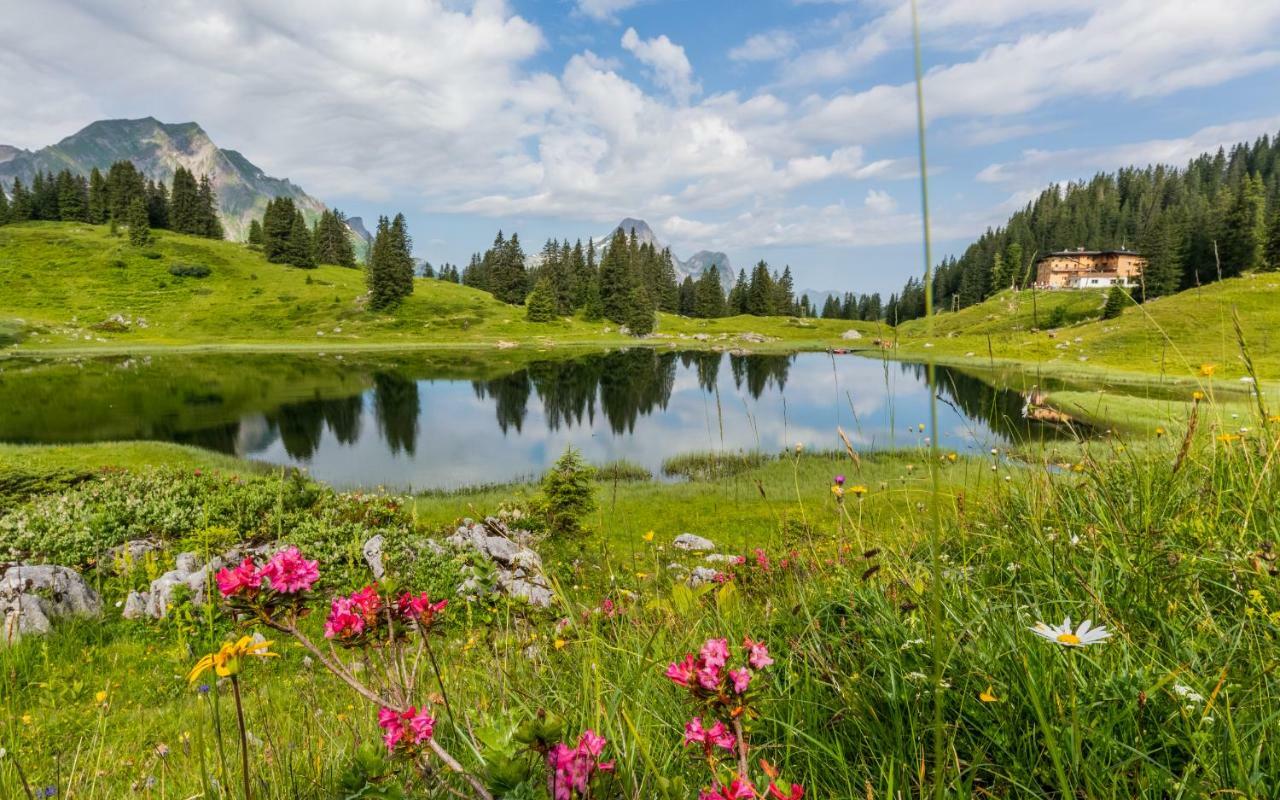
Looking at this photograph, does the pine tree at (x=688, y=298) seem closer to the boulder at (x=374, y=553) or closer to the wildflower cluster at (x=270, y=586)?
the boulder at (x=374, y=553)

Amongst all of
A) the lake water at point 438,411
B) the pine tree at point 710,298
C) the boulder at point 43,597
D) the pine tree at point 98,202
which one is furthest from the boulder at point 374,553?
the pine tree at point 98,202

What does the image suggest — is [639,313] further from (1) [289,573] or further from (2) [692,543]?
(1) [289,573]

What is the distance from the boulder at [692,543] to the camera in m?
12.3

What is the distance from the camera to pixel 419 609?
1.73 meters

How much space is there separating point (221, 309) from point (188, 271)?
1513 cm

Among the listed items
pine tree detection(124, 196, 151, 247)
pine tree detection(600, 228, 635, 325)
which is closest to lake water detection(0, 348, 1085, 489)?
pine tree detection(600, 228, 635, 325)

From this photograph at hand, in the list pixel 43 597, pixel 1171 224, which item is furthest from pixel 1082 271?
pixel 1171 224

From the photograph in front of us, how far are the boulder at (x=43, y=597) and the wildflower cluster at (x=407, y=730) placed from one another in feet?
27.5

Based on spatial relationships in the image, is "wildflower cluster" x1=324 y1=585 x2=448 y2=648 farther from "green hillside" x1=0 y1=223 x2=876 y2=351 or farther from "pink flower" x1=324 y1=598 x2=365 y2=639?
"green hillside" x1=0 y1=223 x2=876 y2=351

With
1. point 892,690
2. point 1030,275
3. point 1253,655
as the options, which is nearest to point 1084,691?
point 892,690

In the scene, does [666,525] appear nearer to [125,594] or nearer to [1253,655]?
[125,594]

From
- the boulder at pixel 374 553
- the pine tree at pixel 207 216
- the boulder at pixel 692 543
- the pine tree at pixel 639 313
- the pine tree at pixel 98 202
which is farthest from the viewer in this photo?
the pine tree at pixel 207 216

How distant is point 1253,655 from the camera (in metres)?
1.80

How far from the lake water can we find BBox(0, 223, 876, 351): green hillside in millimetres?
21156
